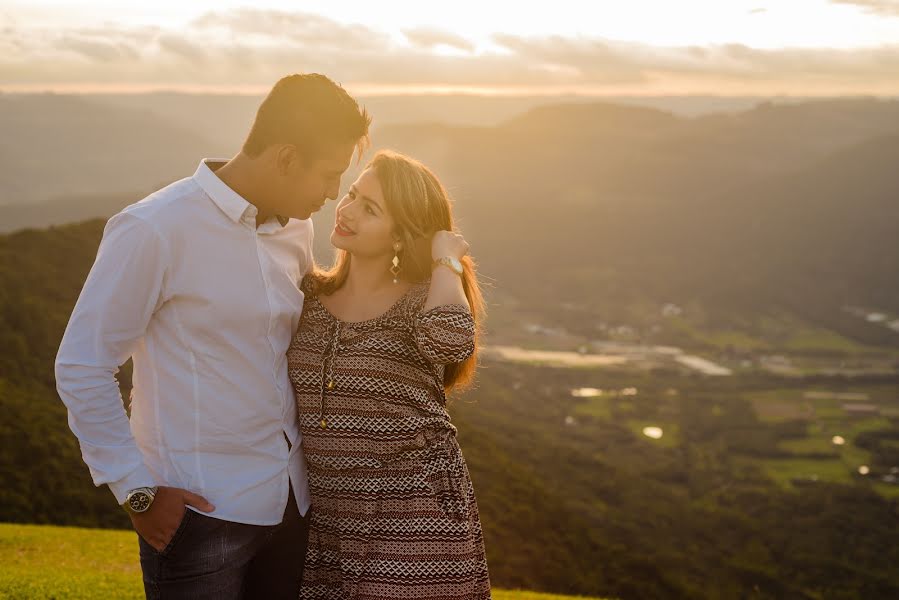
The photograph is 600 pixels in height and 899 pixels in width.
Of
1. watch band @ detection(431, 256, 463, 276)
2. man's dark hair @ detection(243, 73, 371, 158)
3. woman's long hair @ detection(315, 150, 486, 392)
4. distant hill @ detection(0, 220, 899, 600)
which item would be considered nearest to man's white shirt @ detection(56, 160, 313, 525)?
man's dark hair @ detection(243, 73, 371, 158)

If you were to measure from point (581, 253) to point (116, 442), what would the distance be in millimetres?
174137

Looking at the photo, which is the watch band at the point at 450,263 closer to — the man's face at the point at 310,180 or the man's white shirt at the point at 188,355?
the man's face at the point at 310,180

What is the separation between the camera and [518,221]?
610ft

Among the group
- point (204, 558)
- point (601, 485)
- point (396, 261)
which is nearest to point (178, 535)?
point (204, 558)

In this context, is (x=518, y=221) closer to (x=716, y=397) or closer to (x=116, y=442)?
(x=716, y=397)

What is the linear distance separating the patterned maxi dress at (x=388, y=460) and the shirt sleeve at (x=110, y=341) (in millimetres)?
770

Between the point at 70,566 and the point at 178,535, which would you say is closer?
the point at 178,535

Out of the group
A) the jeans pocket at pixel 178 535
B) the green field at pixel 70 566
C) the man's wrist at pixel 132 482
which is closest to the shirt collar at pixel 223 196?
the man's wrist at pixel 132 482

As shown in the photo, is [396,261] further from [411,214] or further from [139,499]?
[139,499]

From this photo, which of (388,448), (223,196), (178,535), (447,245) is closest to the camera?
(178,535)

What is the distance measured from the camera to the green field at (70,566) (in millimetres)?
6660

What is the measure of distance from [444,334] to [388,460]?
22.5 inches

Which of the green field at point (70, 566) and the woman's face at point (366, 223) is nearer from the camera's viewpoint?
the woman's face at point (366, 223)

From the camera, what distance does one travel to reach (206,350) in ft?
9.77
